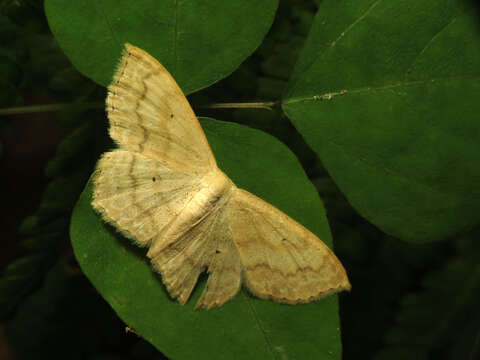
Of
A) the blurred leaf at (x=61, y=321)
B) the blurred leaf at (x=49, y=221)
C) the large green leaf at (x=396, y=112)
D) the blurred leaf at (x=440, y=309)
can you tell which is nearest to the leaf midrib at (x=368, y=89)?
the large green leaf at (x=396, y=112)

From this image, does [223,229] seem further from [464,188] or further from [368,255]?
[368,255]

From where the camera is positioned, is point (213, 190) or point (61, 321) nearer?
point (213, 190)

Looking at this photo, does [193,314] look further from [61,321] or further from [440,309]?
[440,309]

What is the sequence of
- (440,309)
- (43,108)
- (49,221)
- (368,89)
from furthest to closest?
(440,309)
(49,221)
(43,108)
(368,89)

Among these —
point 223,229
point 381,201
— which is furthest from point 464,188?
point 223,229

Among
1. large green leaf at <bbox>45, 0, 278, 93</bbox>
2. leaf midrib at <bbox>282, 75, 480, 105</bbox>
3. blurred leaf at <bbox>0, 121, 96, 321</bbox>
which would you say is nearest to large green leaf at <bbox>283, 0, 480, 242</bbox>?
leaf midrib at <bbox>282, 75, 480, 105</bbox>

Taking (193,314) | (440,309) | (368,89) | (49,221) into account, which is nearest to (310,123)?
(368,89)
